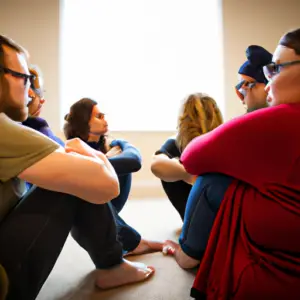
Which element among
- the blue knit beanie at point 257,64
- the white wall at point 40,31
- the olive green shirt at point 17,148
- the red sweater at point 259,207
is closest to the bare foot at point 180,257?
the red sweater at point 259,207

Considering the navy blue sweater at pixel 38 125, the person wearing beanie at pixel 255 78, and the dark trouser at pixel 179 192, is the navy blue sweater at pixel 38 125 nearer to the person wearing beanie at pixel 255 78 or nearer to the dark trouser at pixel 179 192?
the dark trouser at pixel 179 192

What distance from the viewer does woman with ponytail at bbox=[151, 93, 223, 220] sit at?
1.25 meters

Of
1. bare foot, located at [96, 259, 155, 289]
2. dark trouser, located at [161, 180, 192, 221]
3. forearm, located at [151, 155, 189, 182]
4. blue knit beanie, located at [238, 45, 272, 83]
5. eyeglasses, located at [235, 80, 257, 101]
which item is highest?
blue knit beanie, located at [238, 45, 272, 83]

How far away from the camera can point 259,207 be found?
722 millimetres

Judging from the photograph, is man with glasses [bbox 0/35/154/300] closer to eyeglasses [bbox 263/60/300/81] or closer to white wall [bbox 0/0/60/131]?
eyeglasses [bbox 263/60/300/81]

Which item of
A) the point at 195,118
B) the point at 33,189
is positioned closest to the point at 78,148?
the point at 33,189

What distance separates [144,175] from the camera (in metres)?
3.04

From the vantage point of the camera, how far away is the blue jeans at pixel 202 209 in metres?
0.81

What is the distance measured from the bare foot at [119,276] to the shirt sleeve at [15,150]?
0.51m

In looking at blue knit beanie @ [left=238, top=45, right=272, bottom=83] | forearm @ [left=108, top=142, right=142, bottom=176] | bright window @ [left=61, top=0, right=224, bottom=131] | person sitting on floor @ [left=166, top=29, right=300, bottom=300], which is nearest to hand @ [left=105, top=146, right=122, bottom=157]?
forearm @ [left=108, top=142, right=142, bottom=176]

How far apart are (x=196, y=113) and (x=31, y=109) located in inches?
32.7

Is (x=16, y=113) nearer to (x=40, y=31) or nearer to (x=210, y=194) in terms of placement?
(x=210, y=194)

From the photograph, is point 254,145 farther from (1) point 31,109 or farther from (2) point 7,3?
(2) point 7,3

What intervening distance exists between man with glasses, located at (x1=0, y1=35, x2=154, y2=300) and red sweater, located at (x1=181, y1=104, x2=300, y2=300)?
33 centimetres
